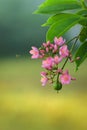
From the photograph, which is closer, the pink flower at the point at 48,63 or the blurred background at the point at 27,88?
the pink flower at the point at 48,63

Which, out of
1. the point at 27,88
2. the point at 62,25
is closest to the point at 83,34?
the point at 62,25

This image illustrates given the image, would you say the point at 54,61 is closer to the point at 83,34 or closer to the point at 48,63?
the point at 48,63

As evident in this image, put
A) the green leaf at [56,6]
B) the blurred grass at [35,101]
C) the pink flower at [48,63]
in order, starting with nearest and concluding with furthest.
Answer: the pink flower at [48,63], the green leaf at [56,6], the blurred grass at [35,101]

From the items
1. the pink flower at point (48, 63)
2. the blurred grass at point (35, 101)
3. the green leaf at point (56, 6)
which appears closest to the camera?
the pink flower at point (48, 63)

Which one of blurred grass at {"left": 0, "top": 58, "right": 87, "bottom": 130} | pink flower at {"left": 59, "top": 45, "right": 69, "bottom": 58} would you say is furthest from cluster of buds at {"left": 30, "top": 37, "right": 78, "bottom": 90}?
blurred grass at {"left": 0, "top": 58, "right": 87, "bottom": 130}

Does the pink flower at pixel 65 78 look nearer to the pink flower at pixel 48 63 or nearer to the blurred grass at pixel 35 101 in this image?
the pink flower at pixel 48 63

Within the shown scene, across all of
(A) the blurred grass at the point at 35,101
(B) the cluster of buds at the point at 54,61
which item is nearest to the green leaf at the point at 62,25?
(B) the cluster of buds at the point at 54,61
